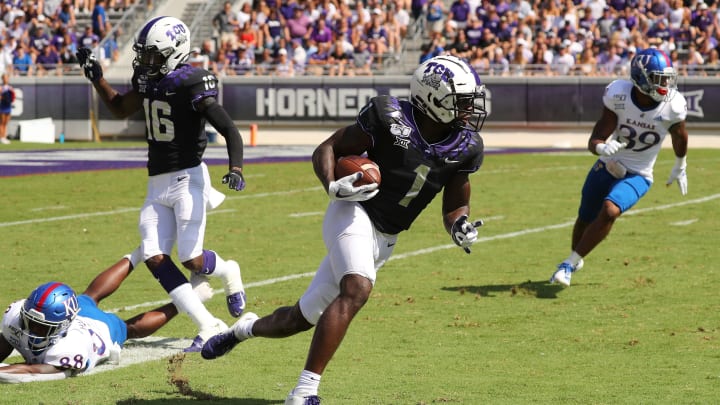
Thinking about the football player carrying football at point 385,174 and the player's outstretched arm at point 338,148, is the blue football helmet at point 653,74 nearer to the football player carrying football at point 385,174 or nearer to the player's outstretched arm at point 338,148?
the football player carrying football at point 385,174

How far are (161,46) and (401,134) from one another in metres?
1.87

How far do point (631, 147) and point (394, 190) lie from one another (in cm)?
417

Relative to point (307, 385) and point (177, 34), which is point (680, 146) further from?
point (307, 385)

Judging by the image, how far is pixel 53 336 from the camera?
5.43 meters

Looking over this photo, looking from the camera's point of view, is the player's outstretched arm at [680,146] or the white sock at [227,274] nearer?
the white sock at [227,274]

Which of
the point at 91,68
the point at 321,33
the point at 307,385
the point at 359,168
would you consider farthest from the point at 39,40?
the point at 307,385

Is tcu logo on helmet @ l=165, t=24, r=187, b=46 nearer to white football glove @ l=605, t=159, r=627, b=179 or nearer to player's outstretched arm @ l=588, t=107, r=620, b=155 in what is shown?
player's outstretched arm @ l=588, t=107, r=620, b=155

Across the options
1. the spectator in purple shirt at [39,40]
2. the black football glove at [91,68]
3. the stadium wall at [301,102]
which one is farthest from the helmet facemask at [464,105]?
the spectator in purple shirt at [39,40]

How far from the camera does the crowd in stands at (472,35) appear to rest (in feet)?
82.9

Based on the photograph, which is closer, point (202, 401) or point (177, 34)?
point (202, 401)

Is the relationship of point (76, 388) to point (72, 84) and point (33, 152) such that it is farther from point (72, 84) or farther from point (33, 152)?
point (72, 84)

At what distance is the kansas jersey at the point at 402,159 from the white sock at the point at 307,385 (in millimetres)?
739

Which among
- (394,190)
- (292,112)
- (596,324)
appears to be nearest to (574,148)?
(292,112)

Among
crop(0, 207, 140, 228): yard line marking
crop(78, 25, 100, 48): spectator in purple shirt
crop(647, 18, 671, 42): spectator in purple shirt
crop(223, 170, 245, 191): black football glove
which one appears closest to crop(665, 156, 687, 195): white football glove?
crop(223, 170, 245, 191): black football glove
